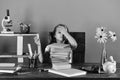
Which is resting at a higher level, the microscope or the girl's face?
the microscope

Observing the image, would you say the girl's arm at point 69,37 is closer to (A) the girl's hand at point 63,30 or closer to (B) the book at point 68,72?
(A) the girl's hand at point 63,30

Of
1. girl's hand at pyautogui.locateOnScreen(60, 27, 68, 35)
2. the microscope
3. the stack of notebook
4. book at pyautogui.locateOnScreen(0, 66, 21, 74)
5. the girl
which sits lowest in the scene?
book at pyautogui.locateOnScreen(0, 66, 21, 74)

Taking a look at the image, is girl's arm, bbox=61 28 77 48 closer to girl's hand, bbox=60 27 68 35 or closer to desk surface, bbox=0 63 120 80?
girl's hand, bbox=60 27 68 35

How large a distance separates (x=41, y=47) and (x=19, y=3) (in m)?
0.56

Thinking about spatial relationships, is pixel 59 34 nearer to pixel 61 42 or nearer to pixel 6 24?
pixel 61 42

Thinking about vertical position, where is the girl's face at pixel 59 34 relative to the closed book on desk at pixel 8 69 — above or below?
above

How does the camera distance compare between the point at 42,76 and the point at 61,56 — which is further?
the point at 61,56

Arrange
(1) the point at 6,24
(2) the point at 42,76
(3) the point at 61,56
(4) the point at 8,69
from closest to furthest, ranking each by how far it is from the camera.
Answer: (2) the point at 42,76, (4) the point at 8,69, (3) the point at 61,56, (1) the point at 6,24

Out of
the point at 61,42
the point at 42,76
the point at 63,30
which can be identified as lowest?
the point at 42,76

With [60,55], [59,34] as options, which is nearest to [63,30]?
[59,34]

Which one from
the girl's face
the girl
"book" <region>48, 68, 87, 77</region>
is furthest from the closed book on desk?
the girl's face

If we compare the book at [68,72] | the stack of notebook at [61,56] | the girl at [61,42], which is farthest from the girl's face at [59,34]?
the book at [68,72]

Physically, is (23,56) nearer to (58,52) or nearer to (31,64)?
(31,64)

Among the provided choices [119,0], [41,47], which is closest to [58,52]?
[41,47]
